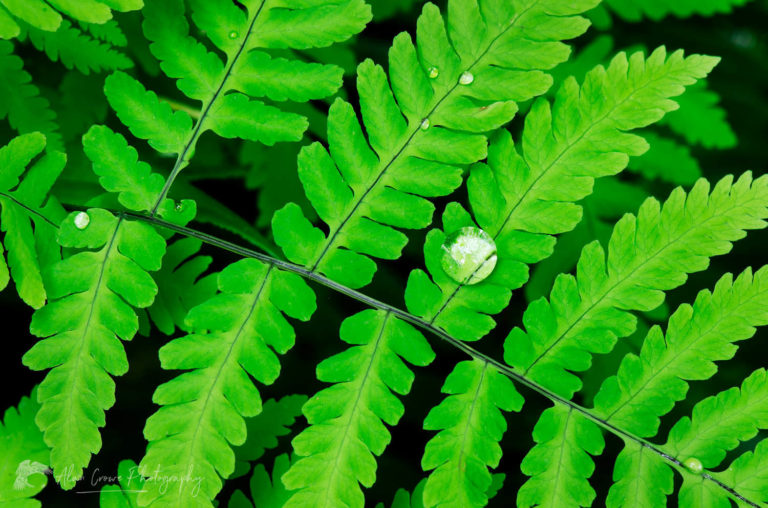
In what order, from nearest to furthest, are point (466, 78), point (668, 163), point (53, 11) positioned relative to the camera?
point (53, 11) < point (466, 78) < point (668, 163)

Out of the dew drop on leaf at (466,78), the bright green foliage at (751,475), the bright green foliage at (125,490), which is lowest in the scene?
the bright green foliage at (125,490)

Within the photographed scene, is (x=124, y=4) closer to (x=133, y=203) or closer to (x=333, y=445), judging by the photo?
(x=133, y=203)

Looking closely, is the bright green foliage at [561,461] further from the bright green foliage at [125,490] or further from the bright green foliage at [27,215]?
the bright green foliage at [27,215]

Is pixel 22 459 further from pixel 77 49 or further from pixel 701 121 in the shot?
pixel 701 121

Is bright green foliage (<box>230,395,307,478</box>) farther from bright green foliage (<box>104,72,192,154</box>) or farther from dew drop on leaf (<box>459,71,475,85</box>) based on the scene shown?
dew drop on leaf (<box>459,71,475,85</box>)

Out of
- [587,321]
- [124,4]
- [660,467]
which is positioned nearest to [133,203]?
[124,4]

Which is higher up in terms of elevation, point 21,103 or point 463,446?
point 21,103

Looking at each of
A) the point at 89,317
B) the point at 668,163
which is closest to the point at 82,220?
the point at 89,317

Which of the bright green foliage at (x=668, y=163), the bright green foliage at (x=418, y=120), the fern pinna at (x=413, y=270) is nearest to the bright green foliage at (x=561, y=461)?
the fern pinna at (x=413, y=270)
